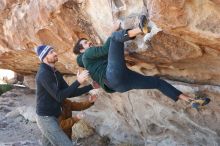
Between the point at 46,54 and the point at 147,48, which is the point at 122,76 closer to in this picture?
the point at 147,48

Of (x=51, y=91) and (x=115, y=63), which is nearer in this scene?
(x=115, y=63)

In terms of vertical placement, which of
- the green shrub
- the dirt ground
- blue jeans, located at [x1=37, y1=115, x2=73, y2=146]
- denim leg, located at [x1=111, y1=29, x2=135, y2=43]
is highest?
denim leg, located at [x1=111, y1=29, x2=135, y2=43]

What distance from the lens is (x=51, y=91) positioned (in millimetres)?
5387

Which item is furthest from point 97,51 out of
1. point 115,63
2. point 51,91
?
point 51,91

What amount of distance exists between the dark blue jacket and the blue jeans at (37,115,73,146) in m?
0.07

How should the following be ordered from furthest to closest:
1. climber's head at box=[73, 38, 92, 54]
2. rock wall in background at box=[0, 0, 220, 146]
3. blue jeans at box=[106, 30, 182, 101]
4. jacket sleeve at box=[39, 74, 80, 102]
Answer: climber's head at box=[73, 38, 92, 54], jacket sleeve at box=[39, 74, 80, 102], blue jeans at box=[106, 30, 182, 101], rock wall in background at box=[0, 0, 220, 146]

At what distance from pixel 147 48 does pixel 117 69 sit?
843mm

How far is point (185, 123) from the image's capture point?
255 inches

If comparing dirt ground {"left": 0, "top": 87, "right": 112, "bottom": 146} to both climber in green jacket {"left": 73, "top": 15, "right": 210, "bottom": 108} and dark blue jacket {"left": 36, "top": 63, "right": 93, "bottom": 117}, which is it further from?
climber in green jacket {"left": 73, "top": 15, "right": 210, "bottom": 108}

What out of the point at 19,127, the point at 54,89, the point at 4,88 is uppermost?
the point at 54,89

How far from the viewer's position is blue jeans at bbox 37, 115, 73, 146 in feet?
18.3

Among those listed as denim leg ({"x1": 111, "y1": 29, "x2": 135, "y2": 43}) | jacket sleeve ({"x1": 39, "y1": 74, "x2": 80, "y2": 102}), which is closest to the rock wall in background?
denim leg ({"x1": 111, "y1": 29, "x2": 135, "y2": 43})

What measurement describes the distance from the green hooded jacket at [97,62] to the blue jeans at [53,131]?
807 mm

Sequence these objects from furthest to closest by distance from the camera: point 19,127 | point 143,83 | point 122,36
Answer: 1. point 19,127
2. point 143,83
3. point 122,36
